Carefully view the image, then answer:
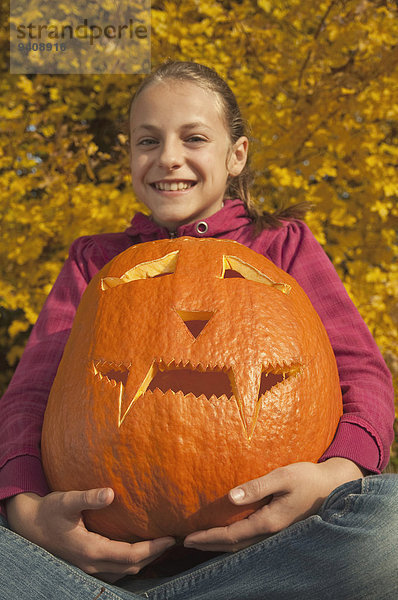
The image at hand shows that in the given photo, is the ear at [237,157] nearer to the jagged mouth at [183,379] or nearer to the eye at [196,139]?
the eye at [196,139]

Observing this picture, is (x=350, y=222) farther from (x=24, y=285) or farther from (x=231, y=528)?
(x=231, y=528)

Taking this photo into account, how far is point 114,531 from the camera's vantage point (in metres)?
1.35

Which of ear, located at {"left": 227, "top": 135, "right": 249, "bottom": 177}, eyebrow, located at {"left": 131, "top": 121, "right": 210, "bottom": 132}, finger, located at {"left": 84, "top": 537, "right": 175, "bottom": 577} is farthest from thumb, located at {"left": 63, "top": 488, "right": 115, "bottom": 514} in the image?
ear, located at {"left": 227, "top": 135, "right": 249, "bottom": 177}

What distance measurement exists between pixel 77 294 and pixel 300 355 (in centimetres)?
95

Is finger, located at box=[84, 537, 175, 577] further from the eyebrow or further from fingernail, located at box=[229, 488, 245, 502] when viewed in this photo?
the eyebrow

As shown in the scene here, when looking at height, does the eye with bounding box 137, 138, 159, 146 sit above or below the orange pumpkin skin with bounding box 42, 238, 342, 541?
above

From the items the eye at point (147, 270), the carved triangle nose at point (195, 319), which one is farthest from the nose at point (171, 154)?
the carved triangle nose at point (195, 319)

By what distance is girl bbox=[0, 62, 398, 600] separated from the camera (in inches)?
49.9

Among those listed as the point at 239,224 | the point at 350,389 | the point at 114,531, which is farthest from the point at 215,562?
the point at 239,224

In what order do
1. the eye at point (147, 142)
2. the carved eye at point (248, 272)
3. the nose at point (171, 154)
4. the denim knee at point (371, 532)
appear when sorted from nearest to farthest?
the denim knee at point (371, 532), the carved eye at point (248, 272), the nose at point (171, 154), the eye at point (147, 142)

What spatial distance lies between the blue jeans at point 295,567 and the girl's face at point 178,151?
3.75 ft

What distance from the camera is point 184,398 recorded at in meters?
1.29

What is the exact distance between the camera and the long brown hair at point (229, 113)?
2.11 meters

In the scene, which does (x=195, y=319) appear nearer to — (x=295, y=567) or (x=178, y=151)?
(x=295, y=567)
